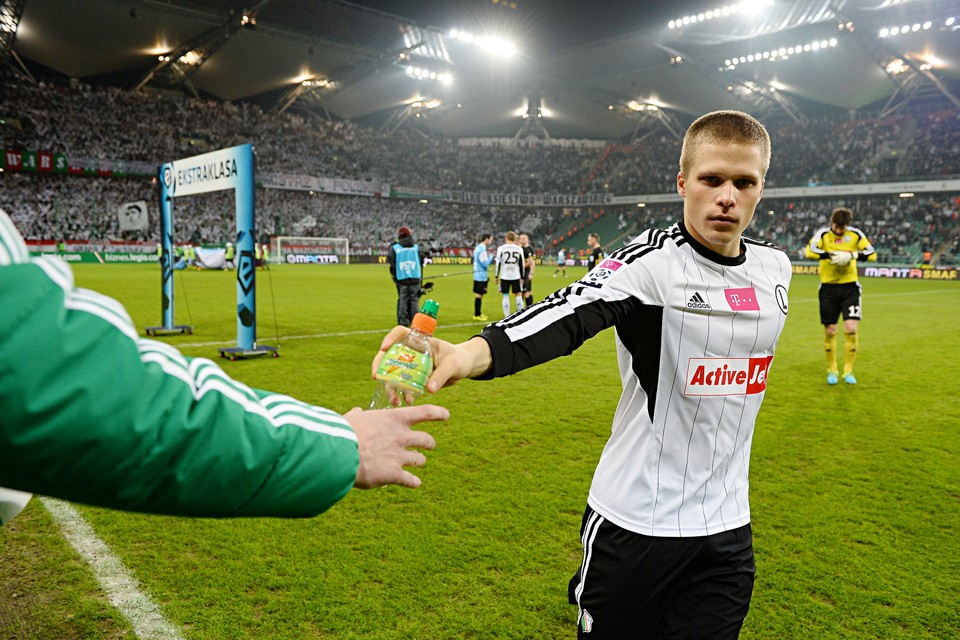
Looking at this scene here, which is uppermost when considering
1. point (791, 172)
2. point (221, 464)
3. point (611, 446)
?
point (791, 172)

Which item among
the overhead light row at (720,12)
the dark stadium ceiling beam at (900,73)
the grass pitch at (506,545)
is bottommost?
the grass pitch at (506,545)

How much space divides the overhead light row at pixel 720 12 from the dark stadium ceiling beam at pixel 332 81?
18.4m

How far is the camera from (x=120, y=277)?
25.0 m

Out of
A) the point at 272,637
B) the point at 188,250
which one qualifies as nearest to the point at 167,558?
the point at 272,637

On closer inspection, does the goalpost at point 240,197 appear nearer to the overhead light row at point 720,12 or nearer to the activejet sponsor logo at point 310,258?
the activejet sponsor logo at point 310,258

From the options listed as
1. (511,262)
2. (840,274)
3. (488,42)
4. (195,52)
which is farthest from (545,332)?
(488,42)

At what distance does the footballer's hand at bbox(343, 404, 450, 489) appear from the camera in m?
1.13

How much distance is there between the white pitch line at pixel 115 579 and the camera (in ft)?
9.73

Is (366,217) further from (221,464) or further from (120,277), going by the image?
(221,464)

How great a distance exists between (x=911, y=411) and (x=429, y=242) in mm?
49984

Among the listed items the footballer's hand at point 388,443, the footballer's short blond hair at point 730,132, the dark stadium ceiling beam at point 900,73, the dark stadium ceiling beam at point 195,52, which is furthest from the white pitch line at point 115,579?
the dark stadium ceiling beam at point 900,73

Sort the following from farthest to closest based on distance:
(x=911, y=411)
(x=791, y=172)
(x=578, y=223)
Answer: (x=578, y=223), (x=791, y=172), (x=911, y=411)

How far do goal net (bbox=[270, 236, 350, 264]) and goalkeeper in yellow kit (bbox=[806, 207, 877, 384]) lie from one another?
130 feet

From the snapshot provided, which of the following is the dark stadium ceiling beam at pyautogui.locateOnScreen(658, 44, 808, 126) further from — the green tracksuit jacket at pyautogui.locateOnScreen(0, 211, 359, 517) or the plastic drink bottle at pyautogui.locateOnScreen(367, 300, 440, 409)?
the green tracksuit jacket at pyautogui.locateOnScreen(0, 211, 359, 517)
